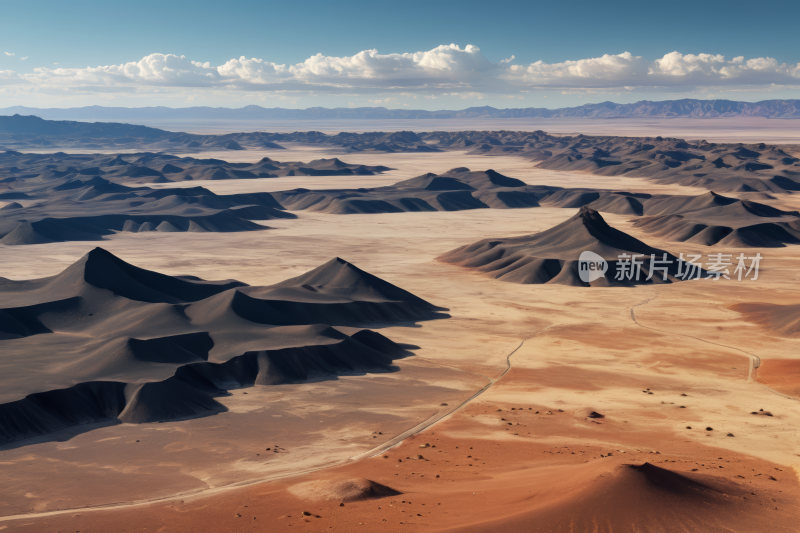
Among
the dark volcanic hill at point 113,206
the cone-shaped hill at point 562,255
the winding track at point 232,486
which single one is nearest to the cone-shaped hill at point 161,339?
the winding track at point 232,486

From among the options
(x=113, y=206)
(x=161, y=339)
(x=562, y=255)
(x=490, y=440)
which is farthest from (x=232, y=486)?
(x=113, y=206)

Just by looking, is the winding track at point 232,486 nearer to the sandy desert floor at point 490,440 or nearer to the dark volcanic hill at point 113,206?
the sandy desert floor at point 490,440

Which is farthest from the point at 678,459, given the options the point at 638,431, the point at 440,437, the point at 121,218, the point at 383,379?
the point at 121,218

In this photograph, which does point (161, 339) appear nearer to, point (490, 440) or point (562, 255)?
point (490, 440)

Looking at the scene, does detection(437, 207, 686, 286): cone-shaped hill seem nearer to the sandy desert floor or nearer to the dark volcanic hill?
the sandy desert floor

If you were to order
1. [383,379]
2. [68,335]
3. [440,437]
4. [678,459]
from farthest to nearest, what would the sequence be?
[68,335] → [383,379] → [440,437] → [678,459]

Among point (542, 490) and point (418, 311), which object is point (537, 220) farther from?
point (542, 490)
